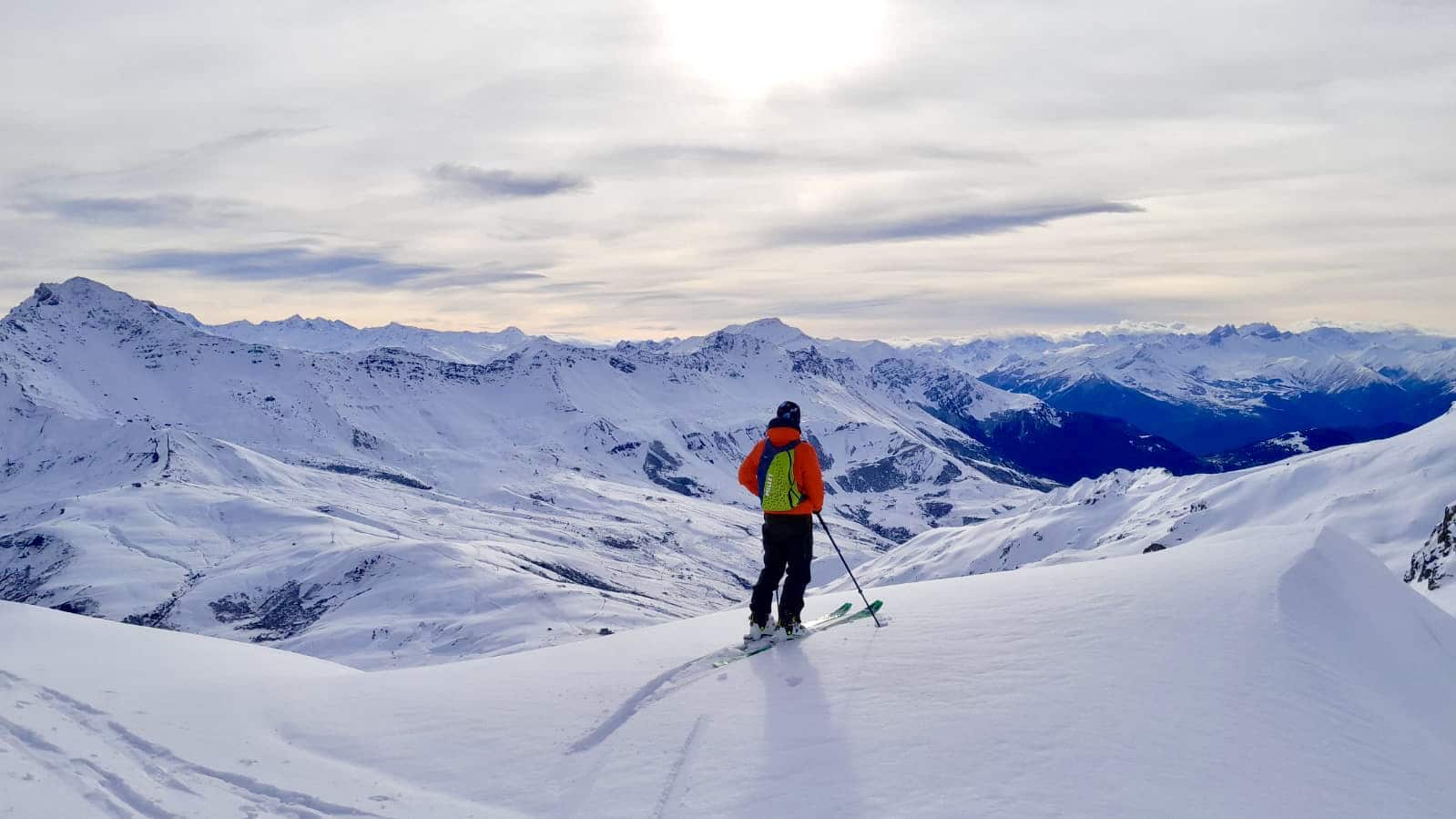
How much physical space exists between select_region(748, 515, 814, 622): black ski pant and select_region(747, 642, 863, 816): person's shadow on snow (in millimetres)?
1948

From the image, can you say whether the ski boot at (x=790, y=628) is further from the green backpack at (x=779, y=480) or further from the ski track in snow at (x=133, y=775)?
the ski track in snow at (x=133, y=775)

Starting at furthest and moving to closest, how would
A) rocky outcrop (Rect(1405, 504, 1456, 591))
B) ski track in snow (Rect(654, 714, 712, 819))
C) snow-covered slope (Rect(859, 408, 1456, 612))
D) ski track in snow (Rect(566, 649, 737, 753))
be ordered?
snow-covered slope (Rect(859, 408, 1456, 612)) < rocky outcrop (Rect(1405, 504, 1456, 591)) < ski track in snow (Rect(566, 649, 737, 753)) < ski track in snow (Rect(654, 714, 712, 819))

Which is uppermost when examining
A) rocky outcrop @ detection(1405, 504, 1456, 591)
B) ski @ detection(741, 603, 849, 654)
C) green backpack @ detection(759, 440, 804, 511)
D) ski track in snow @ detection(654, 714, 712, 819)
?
green backpack @ detection(759, 440, 804, 511)

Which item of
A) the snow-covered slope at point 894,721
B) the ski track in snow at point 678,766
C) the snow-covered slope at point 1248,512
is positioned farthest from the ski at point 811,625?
the snow-covered slope at point 1248,512

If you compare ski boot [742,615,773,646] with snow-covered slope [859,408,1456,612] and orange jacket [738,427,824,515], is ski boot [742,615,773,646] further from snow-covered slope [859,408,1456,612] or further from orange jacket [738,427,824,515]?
snow-covered slope [859,408,1456,612]

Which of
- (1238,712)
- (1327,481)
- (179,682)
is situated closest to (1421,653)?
(1238,712)

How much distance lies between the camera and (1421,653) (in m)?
9.58

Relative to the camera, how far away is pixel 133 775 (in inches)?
324

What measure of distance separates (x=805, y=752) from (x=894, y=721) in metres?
0.97

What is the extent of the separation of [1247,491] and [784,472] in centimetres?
13405

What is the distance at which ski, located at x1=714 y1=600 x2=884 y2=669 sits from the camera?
36.1 ft

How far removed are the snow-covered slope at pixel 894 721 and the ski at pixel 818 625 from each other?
424mm

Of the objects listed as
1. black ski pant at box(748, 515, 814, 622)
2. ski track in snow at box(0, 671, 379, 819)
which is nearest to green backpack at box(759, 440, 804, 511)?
black ski pant at box(748, 515, 814, 622)

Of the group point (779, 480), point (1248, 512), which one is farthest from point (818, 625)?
point (1248, 512)
